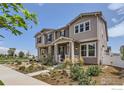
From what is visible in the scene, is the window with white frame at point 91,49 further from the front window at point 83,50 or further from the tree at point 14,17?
the tree at point 14,17

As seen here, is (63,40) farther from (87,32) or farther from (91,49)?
(91,49)

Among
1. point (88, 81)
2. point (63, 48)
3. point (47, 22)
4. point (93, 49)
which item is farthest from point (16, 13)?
point (63, 48)

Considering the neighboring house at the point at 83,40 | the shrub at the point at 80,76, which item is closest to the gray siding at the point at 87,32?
the neighboring house at the point at 83,40

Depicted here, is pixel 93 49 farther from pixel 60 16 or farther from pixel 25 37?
pixel 25 37

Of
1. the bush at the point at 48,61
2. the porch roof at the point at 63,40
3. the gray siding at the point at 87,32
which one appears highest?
the gray siding at the point at 87,32

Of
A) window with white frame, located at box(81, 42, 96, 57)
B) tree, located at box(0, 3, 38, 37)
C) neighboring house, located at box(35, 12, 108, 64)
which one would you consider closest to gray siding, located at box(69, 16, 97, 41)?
neighboring house, located at box(35, 12, 108, 64)

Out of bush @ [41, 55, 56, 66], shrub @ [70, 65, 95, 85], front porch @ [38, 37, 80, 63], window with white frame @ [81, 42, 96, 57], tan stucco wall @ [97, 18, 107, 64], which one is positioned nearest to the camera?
shrub @ [70, 65, 95, 85]

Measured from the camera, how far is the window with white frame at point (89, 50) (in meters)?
14.4

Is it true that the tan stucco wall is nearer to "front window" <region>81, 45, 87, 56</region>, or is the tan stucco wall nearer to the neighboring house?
the neighboring house

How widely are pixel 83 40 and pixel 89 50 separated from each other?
0.91 meters

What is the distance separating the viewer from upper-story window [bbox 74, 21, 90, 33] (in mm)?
14635

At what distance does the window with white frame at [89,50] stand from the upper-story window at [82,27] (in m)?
1.17

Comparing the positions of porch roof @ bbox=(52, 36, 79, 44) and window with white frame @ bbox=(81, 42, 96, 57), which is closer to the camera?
window with white frame @ bbox=(81, 42, 96, 57)
